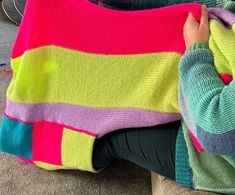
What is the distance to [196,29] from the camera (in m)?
0.83

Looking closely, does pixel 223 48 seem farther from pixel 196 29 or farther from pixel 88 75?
pixel 88 75

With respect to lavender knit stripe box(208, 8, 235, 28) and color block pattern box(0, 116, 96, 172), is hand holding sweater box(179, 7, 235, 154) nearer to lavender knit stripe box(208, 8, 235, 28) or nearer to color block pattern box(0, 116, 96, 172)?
lavender knit stripe box(208, 8, 235, 28)

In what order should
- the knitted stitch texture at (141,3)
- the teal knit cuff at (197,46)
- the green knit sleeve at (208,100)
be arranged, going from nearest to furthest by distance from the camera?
the green knit sleeve at (208,100), the teal knit cuff at (197,46), the knitted stitch texture at (141,3)

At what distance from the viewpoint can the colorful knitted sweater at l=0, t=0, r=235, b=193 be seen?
2.93ft

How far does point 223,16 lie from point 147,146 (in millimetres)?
350

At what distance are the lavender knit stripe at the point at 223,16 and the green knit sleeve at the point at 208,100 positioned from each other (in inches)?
4.5

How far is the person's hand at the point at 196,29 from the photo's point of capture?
0.80 m

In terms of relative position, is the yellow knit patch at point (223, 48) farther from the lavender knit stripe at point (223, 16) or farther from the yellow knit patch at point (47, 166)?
the yellow knit patch at point (47, 166)

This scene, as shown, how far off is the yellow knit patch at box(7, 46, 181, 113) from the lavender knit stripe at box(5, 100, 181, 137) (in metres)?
0.01

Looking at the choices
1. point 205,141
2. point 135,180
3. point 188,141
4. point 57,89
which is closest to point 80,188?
point 135,180

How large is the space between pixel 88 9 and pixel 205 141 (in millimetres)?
460

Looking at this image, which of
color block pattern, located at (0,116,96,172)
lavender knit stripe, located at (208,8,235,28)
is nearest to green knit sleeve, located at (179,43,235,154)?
lavender knit stripe, located at (208,8,235,28)

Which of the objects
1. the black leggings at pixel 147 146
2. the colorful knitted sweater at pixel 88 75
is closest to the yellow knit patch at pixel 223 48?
the colorful knitted sweater at pixel 88 75

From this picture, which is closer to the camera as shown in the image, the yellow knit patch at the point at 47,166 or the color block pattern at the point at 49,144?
the color block pattern at the point at 49,144
